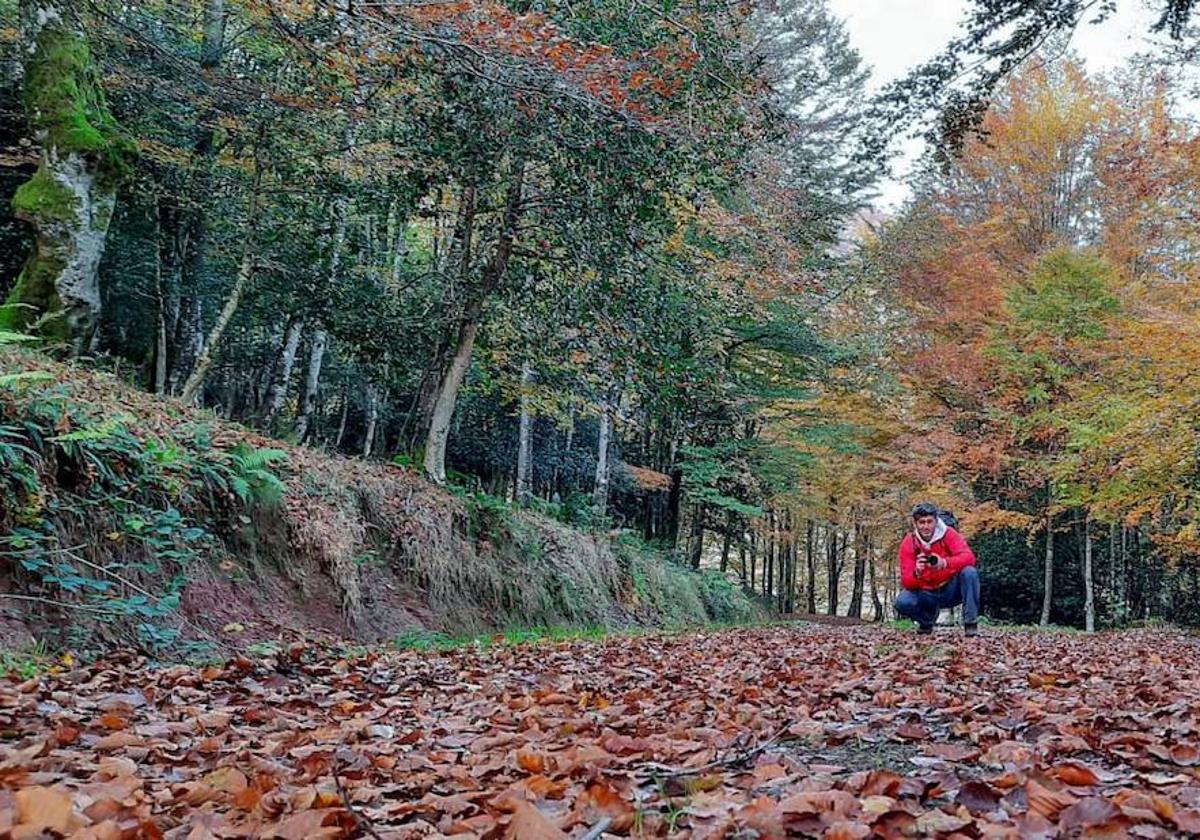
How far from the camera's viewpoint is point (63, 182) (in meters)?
7.68

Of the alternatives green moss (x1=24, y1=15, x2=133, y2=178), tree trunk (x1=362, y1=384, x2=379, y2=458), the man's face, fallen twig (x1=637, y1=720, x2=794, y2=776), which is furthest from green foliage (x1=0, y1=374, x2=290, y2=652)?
tree trunk (x1=362, y1=384, x2=379, y2=458)

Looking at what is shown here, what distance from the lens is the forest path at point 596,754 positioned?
1.69 meters

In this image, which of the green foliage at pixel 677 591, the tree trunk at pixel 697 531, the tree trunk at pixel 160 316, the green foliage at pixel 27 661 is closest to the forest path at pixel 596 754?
the green foliage at pixel 27 661

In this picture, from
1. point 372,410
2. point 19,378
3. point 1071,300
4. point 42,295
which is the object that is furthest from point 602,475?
point 19,378

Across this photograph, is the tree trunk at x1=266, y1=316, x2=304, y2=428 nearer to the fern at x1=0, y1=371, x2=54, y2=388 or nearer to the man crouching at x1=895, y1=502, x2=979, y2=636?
the fern at x1=0, y1=371, x2=54, y2=388

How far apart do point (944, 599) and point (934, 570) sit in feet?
1.09

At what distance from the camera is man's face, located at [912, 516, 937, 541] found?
22.7ft

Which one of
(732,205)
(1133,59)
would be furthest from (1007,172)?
(1133,59)

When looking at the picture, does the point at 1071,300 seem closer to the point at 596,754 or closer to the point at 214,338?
the point at 214,338

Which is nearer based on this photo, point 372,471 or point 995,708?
point 995,708

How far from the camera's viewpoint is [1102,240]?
19234mm

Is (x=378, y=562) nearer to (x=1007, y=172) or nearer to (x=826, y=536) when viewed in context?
(x=1007, y=172)

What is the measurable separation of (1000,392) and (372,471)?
14.2 metres

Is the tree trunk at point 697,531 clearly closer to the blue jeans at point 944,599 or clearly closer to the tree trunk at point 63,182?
the blue jeans at point 944,599
